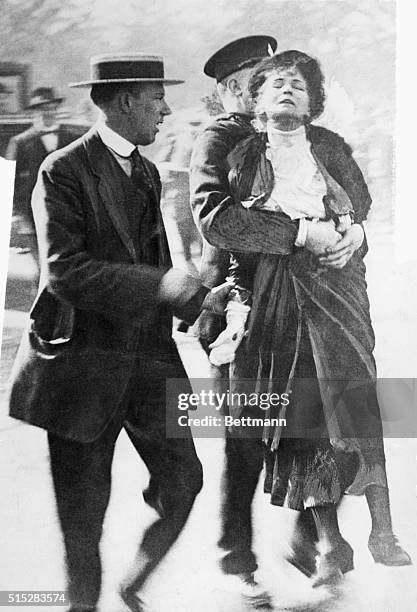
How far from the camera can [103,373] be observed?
2404 mm

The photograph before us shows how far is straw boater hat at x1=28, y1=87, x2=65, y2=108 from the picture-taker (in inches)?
99.8

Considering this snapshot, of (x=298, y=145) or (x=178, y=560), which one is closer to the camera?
(x=178, y=560)

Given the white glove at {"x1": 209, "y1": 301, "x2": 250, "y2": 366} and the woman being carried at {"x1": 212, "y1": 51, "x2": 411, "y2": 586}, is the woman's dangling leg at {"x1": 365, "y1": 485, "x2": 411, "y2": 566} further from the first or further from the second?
the white glove at {"x1": 209, "y1": 301, "x2": 250, "y2": 366}

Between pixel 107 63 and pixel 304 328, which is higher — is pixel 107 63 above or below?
above

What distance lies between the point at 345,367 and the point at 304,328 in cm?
17

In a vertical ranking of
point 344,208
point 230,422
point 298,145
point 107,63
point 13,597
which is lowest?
point 13,597

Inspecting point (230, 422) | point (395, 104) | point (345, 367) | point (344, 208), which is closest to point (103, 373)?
point (230, 422)

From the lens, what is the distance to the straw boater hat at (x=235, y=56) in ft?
8.24

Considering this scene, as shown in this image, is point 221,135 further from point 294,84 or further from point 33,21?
point 33,21

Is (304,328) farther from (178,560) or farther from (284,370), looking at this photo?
(178,560)

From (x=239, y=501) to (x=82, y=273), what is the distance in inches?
33.0

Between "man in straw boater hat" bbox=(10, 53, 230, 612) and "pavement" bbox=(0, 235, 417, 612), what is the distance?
0.04 metres

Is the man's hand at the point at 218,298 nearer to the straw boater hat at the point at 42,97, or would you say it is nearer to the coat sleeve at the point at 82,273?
the coat sleeve at the point at 82,273

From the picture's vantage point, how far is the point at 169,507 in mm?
2371
